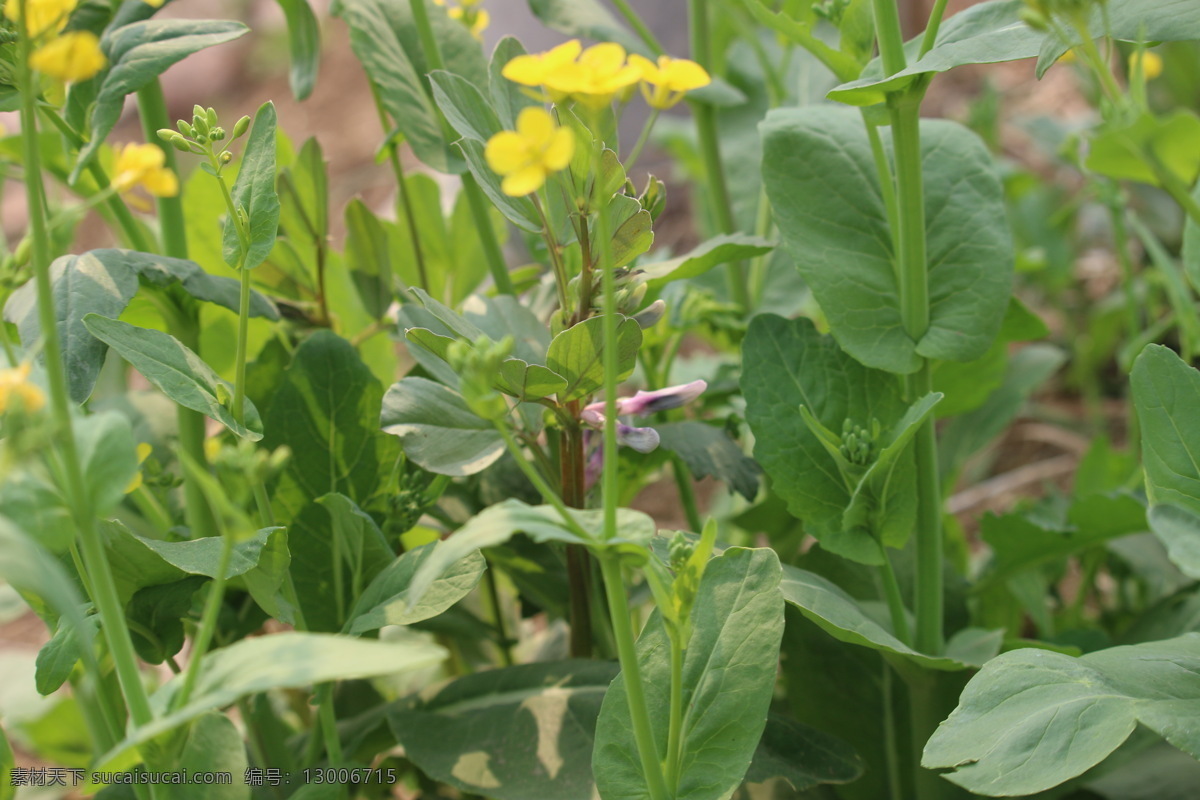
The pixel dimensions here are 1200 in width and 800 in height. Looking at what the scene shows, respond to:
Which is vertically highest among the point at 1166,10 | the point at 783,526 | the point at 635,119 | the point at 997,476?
the point at 1166,10

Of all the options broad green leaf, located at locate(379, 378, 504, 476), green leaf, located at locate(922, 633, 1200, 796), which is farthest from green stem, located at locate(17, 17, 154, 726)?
green leaf, located at locate(922, 633, 1200, 796)

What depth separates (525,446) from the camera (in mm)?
780

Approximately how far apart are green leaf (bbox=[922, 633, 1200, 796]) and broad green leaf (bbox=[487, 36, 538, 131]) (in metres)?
0.50

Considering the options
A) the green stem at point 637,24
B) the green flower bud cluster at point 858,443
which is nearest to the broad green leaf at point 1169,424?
the green flower bud cluster at point 858,443

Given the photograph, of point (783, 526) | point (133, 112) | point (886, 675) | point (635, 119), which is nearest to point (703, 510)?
point (783, 526)

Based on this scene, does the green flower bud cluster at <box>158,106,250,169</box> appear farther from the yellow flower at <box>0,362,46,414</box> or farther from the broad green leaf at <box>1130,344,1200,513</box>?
the broad green leaf at <box>1130,344,1200,513</box>

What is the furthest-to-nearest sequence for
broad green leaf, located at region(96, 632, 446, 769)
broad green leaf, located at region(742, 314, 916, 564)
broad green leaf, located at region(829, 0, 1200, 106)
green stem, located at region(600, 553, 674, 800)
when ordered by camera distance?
broad green leaf, located at region(742, 314, 916, 564) → broad green leaf, located at region(829, 0, 1200, 106) → green stem, located at region(600, 553, 674, 800) → broad green leaf, located at region(96, 632, 446, 769)

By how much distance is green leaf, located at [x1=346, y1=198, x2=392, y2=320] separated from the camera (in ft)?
2.84

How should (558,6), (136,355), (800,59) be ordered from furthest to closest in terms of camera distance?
(800,59) → (558,6) → (136,355)

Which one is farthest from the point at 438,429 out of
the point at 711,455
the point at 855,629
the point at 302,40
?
the point at 302,40

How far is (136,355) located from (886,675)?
2.21 feet

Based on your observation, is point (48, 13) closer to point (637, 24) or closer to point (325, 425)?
point (325, 425)

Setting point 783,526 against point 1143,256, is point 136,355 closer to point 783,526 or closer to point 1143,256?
point 783,526

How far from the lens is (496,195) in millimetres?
653
